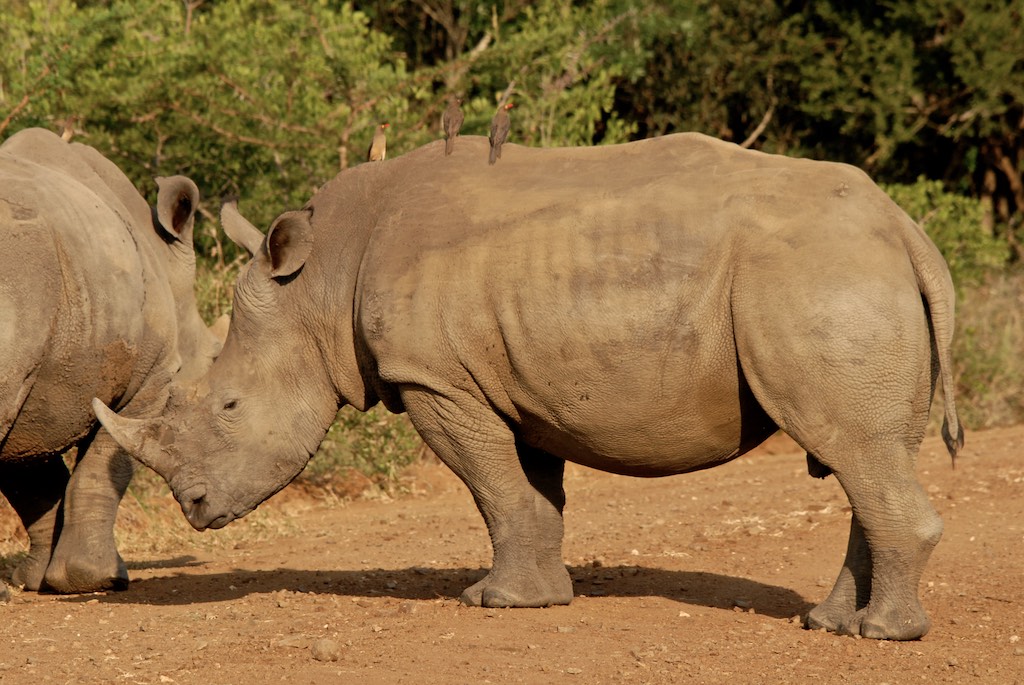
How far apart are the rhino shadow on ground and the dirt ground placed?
24 millimetres

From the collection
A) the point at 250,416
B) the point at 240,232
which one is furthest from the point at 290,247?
the point at 250,416

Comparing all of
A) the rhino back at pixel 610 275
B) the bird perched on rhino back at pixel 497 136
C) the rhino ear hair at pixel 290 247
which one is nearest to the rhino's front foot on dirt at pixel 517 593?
the rhino back at pixel 610 275

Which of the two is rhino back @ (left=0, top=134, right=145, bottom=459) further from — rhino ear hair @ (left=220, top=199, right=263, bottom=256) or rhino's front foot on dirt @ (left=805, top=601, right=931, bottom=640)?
rhino's front foot on dirt @ (left=805, top=601, right=931, bottom=640)

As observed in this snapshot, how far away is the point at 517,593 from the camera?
6.27 m

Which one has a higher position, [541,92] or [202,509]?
[202,509]

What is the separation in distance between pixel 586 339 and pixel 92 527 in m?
2.78

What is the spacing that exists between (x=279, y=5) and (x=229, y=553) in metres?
5.62

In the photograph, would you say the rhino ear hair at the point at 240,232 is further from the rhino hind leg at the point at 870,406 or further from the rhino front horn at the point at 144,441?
the rhino hind leg at the point at 870,406

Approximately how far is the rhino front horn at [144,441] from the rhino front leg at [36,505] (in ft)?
3.77

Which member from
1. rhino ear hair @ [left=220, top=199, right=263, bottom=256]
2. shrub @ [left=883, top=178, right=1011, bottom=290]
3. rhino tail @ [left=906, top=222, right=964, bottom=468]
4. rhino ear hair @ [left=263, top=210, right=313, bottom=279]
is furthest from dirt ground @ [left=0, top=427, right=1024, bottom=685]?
shrub @ [left=883, top=178, right=1011, bottom=290]

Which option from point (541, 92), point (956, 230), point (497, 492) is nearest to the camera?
point (497, 492)

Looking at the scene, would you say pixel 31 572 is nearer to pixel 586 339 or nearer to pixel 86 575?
pixel 86 575

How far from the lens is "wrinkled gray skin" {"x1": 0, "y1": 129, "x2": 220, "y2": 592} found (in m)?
6.41

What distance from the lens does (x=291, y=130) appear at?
12078 mm
